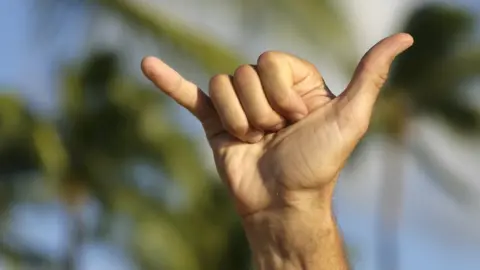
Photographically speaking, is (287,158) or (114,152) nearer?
(287,158)

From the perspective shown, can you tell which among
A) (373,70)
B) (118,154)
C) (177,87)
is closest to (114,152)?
(118,154)

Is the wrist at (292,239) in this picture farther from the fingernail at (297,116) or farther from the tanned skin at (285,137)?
the fingernail at (297,116)

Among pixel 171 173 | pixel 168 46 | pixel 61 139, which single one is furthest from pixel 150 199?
pixel 168 46

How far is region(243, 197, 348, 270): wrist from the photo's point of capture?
1.68 meters

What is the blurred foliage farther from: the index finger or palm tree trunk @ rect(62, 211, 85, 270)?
the index finger

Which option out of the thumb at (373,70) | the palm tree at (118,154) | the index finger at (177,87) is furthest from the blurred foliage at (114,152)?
the thumb at (373,70)

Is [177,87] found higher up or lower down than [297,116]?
higher up

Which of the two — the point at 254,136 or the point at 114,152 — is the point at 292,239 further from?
the point at 114,152

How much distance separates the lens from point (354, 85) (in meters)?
1.65

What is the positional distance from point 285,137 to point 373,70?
182mm

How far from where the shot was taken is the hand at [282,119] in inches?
64.5

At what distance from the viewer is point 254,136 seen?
171 centimetres

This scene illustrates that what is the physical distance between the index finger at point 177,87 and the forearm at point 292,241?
20 centimetres

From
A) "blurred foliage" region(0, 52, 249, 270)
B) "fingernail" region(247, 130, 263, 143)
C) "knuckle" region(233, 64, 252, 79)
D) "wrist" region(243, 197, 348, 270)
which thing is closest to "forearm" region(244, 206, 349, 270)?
"wrist" region(243, 197, 348, 270)
